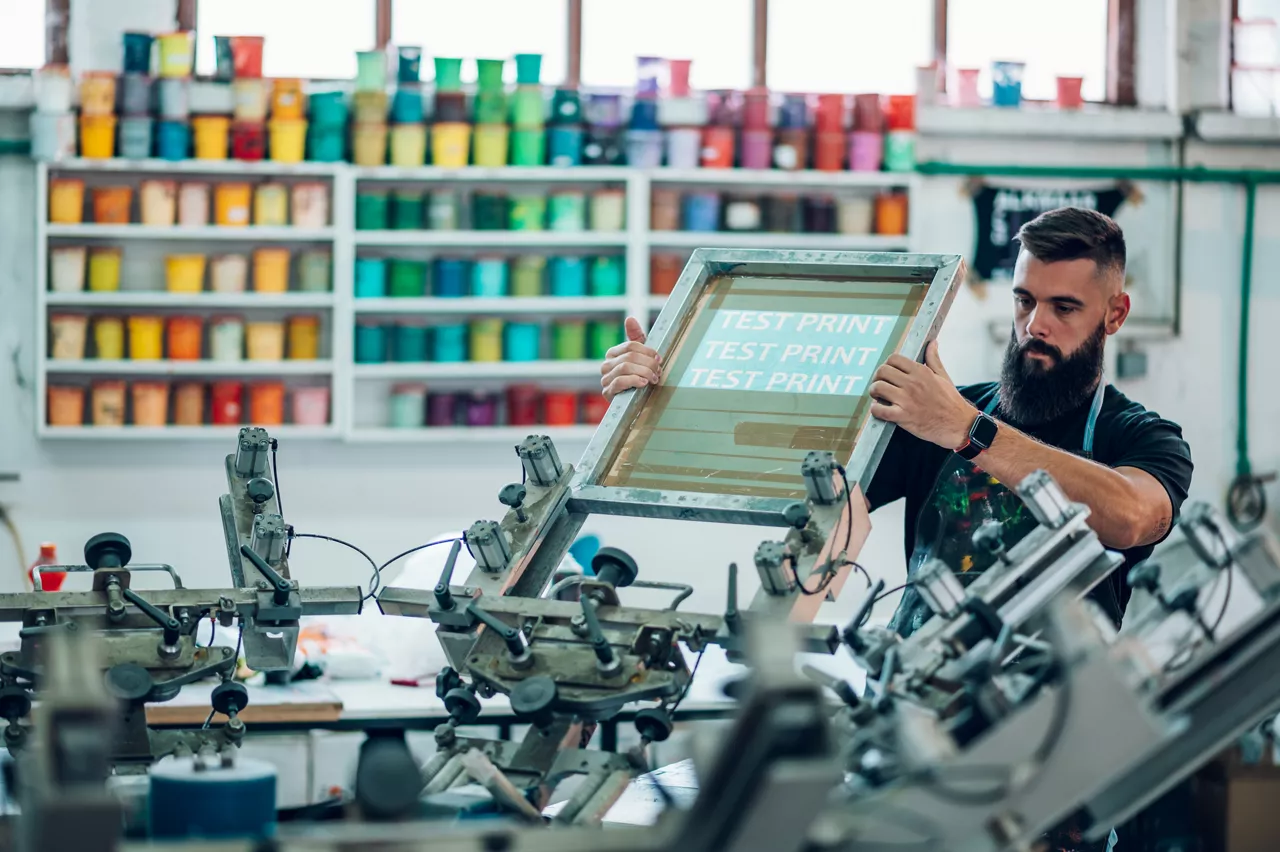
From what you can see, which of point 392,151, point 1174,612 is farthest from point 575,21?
point 1174,612

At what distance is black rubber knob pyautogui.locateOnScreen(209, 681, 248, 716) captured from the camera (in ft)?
5.78

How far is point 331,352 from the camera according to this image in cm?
438

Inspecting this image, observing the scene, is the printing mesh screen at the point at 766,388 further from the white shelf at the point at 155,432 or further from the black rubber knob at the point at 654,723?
the white shelf at the point at 155,432

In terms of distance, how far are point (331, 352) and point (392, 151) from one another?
629 mm

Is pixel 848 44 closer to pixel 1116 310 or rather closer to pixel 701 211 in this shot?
pixel 701 211

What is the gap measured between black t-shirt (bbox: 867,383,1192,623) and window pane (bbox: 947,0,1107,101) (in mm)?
2643

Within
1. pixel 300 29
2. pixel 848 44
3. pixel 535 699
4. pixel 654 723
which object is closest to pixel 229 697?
pixel 535 699

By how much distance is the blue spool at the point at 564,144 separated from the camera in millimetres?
4312

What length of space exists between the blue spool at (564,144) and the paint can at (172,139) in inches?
41.8

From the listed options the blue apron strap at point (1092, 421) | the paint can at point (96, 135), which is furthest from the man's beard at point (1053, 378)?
the paint can at point (96, 135)

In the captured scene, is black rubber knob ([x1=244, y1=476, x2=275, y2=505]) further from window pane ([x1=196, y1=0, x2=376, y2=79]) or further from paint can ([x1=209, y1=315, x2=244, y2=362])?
window pane ([x1=196, y1=0, x2=376, y2=79])

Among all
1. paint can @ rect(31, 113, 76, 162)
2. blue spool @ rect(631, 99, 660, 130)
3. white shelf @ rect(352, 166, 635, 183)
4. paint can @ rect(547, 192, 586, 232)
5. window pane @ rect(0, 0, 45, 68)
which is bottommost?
paint can @ rect(547, 192, 586, 232)

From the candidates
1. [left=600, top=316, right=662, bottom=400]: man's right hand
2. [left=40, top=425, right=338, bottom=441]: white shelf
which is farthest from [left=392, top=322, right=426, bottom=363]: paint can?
[left=600, top=316, right=662, bottom=400]: man's right hand

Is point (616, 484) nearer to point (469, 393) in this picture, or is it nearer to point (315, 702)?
point (315, 702)
